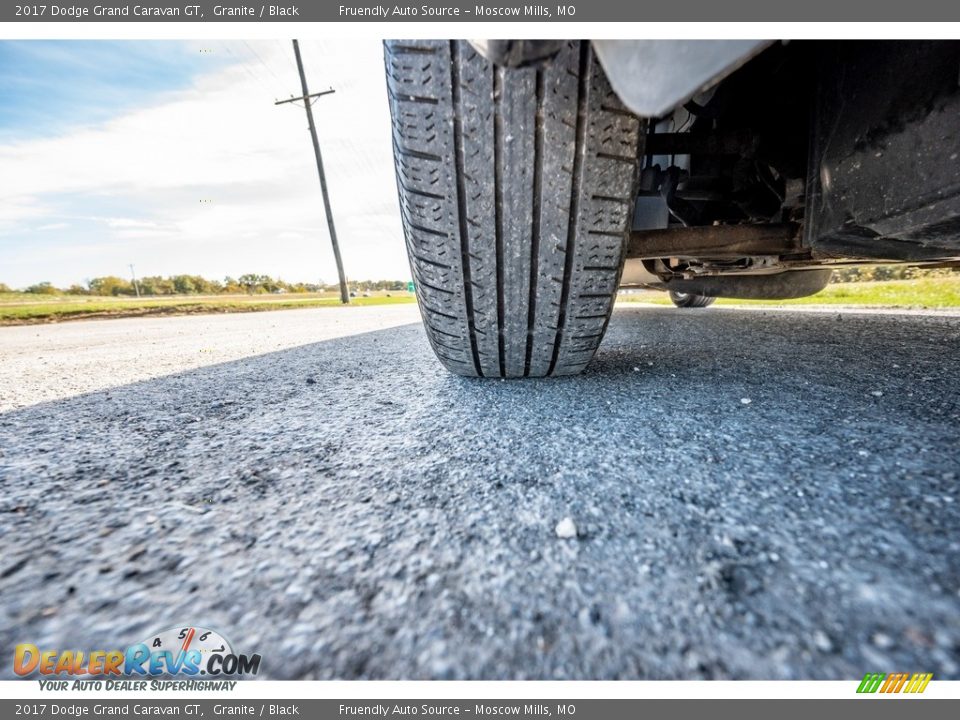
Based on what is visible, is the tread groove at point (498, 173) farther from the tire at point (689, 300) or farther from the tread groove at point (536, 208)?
the tire at point (689, 300)

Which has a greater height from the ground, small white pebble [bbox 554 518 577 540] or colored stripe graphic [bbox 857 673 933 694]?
small white pebble [bbox 554 518 577 540]

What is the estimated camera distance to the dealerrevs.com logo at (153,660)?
375mm

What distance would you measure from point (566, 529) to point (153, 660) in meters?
0.45

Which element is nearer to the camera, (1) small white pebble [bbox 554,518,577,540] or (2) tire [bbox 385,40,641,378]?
(1) small white pebble [bbox 554,518,577,540]

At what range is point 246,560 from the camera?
0.49m

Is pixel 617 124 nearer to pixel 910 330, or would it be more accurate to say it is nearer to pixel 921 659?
pixel 921 659

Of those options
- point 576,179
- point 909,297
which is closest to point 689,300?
point 909,297

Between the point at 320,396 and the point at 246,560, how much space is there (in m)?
0.81

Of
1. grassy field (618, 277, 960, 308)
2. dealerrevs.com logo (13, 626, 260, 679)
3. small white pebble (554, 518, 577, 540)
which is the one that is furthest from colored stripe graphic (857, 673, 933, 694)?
grassy field (618, 277, 960, 308)

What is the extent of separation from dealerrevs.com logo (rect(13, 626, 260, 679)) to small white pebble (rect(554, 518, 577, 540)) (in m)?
0.34

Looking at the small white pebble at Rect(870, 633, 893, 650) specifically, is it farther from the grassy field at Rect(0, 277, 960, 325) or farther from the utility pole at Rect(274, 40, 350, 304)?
the utility pole at Rect(274, 40, 350, 304)

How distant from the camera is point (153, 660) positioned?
1.27 feet

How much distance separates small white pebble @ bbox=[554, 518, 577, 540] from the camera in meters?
0.52
